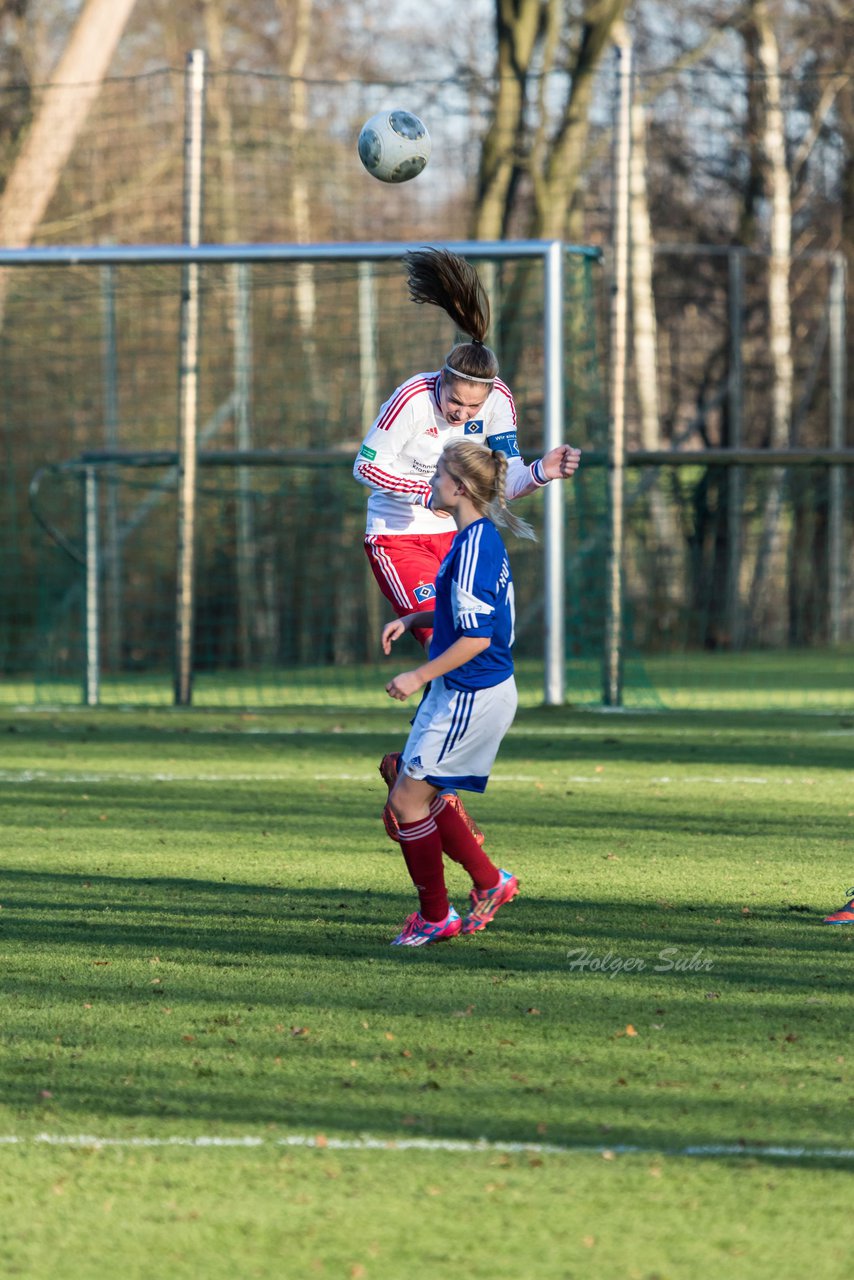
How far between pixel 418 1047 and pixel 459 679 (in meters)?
1.44

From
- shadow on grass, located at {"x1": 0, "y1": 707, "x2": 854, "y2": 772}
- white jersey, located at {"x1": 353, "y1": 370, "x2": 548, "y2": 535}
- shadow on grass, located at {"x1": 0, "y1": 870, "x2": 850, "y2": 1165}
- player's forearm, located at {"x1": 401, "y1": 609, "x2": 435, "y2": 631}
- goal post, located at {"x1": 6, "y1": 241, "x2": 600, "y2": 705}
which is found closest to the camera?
shadow on grass, located at {"x1": 0, "y1": 870, "x2": 850, "y2": 1165}

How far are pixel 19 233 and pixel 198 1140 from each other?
14575 millimetres

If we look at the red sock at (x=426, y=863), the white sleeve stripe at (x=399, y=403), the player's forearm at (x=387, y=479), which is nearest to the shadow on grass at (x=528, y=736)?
A: the player's forearm at (x=387, y=479)

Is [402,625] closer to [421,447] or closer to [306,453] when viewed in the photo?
[421,447]

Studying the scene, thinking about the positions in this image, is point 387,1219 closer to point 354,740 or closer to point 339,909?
point 339,909

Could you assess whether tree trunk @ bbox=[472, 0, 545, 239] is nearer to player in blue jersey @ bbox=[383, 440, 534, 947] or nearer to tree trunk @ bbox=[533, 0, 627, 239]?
tree trunk @ bbox=[533, 0, 627, 239]

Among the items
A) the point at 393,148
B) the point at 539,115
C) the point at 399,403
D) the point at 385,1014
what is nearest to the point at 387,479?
the point at 399,403

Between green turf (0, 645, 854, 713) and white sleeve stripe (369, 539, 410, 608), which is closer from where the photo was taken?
white sleeve stripe (369, 539, 410, 608)

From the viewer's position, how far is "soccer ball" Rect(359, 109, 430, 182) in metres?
7.92

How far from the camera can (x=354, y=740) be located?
1117 centimetres

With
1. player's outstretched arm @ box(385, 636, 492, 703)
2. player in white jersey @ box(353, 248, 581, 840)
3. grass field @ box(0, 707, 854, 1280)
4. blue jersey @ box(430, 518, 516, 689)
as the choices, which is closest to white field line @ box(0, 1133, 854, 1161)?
grass field @ box(0, 707, 854, 1280)

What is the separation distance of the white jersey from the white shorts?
136 centimetres

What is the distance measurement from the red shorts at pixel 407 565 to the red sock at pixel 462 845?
3.63 ft

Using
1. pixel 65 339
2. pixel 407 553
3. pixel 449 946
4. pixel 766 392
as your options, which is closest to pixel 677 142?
pixel 766 392
